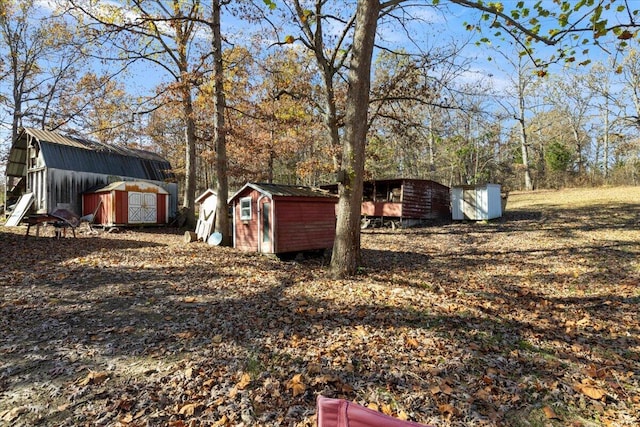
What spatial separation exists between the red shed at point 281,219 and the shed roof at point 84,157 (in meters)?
10.9

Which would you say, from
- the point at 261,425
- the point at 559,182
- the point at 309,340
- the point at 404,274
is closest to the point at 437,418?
the point at 261,425

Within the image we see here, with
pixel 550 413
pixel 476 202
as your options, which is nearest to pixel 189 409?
pixel 550 413

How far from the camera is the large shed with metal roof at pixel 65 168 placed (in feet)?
62.8

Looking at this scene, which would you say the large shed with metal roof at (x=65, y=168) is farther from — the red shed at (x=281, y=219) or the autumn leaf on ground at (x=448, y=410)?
the autumn leaf on ground at (x=448, y=410)

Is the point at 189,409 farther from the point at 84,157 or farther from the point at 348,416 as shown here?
the point at 84,157

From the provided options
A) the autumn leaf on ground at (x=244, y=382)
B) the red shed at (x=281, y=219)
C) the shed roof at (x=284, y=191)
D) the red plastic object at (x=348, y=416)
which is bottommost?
the autumn leaf on ground at (x=244, y=382)

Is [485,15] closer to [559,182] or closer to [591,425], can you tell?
[591,425]

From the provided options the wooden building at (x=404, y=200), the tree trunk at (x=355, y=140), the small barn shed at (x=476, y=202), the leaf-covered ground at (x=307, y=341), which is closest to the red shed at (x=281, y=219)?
the leaf-covered ground at (x=307, y=341)

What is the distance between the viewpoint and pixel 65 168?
64.6 feet

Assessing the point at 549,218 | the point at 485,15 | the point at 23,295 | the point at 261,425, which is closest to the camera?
the point at 261,425

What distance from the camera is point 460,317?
5.67 metres

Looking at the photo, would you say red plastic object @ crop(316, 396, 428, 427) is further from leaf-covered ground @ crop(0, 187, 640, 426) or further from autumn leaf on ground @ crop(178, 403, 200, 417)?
autumn leaf on ground @ crop(178, 403, 200, 417)

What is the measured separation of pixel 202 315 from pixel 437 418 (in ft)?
12.8

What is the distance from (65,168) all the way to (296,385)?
71.7 feet
